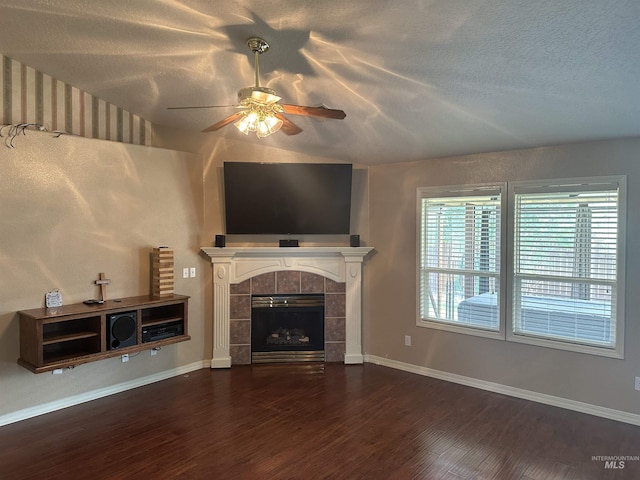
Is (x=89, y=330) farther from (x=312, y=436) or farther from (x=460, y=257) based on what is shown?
(x=460, y=257)

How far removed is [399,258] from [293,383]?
1.87m

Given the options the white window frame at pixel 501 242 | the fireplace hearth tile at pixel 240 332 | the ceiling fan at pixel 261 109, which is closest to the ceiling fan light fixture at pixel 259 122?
the ceiling fan at pixel 261 109

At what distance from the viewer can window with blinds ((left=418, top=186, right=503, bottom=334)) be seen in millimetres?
4090

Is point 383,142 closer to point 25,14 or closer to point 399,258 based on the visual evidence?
point 399,258

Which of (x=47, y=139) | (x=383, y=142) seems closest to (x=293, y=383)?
(x=383, y=142)

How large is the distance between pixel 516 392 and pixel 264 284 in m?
2.92

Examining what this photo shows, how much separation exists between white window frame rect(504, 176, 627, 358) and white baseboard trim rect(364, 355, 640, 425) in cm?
48

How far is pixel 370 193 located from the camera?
4.92 m

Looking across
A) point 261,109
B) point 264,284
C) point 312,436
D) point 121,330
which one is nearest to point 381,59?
point 261,109

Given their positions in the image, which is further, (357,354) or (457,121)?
(357,354)

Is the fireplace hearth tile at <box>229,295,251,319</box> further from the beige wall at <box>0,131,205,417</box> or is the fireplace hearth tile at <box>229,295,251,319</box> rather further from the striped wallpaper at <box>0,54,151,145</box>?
the striped wallpaper at <box>0,54,151,145</box>

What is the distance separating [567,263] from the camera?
12.0 ft

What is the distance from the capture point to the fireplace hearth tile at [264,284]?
15.6 ft

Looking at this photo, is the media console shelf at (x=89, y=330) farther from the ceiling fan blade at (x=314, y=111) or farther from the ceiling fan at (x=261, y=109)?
the ceiling fan blade at (x=314, y=111)
